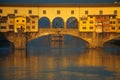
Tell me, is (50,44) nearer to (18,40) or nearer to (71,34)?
(71,34)

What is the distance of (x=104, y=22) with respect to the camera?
65.1 meters

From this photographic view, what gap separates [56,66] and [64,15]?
24.3 meters

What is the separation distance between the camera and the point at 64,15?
6569 centimetres

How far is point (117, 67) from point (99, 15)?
2423 centimetres

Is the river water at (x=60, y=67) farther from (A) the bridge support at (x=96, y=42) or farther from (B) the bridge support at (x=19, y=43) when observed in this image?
(B) the bridge support at (x=19, y=43)

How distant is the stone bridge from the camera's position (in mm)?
62531

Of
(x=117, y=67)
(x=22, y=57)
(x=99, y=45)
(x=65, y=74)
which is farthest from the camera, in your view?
(x=99, y=45)

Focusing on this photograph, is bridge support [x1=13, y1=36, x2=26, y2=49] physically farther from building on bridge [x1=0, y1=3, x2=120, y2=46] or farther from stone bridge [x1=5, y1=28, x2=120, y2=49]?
building on bridge [x1=0, y1=3, x2=120, y2=46]

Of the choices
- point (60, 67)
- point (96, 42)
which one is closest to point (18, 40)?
point (96, 42)

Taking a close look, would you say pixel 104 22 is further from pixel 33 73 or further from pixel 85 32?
pixel 33 73

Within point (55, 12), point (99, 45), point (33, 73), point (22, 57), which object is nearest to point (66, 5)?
point (55, 12)

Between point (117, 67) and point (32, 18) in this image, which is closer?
point (117, 67)

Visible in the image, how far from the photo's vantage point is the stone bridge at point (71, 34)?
62.5 meters

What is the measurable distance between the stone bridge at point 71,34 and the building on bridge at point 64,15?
1.76 ft
